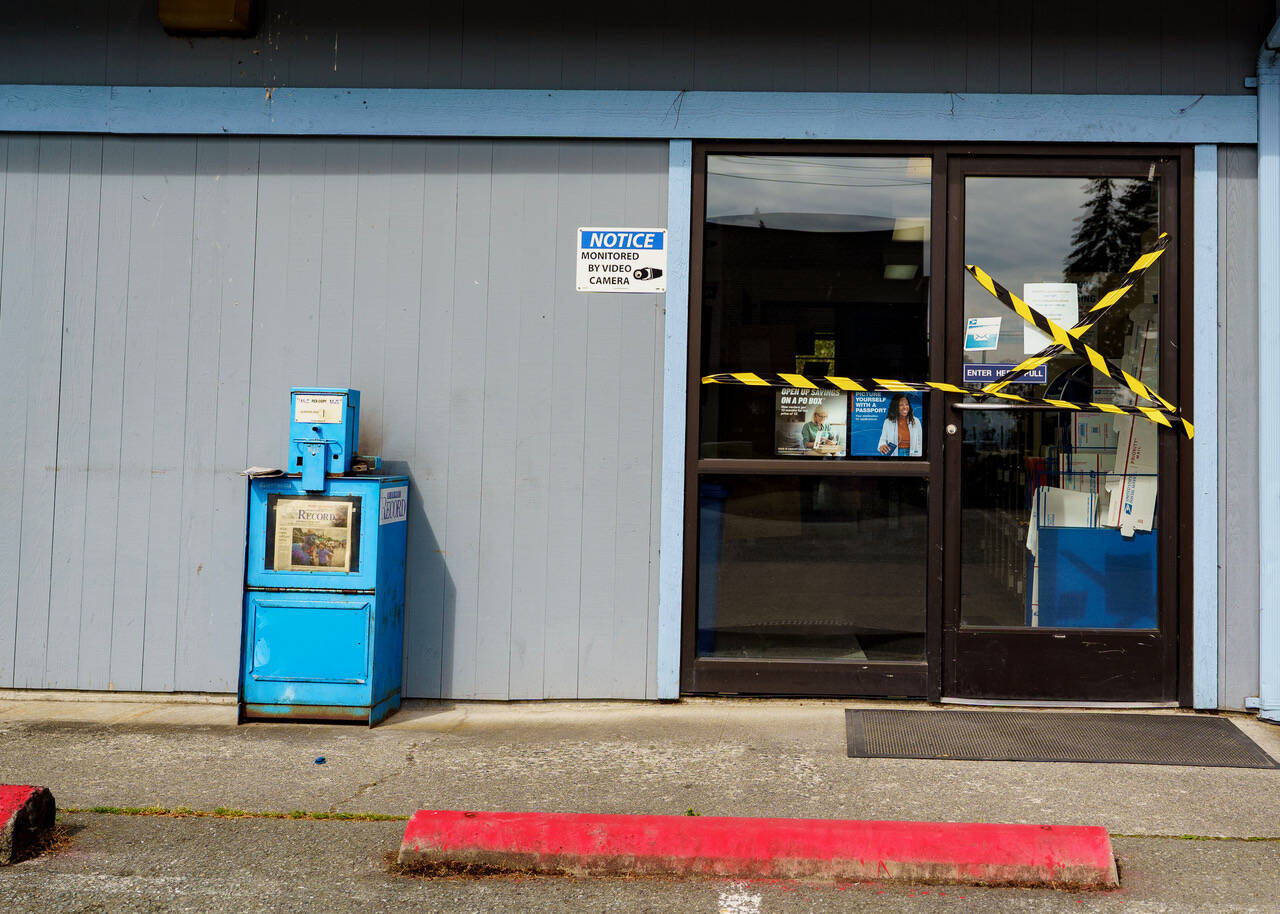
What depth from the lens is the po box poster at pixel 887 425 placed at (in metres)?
5.31

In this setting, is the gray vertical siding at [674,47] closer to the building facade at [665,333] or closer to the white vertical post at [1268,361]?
the building facade at [665,333]

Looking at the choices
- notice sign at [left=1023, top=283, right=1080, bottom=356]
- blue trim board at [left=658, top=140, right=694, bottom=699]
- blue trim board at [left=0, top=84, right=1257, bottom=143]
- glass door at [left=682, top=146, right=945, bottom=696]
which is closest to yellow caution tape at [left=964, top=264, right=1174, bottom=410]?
notice sign at [left=1023, top=283, right=1080, bottom=356]

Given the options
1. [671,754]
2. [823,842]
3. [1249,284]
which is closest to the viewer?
[823,842]

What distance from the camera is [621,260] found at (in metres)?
5.36

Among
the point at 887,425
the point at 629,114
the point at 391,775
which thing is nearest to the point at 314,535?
the point at 391,775

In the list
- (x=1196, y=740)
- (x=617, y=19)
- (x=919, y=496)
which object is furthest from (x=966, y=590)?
(x=617, y=19)

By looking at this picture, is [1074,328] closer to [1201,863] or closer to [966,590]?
[966,590]

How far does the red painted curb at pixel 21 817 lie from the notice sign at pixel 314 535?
1.49m

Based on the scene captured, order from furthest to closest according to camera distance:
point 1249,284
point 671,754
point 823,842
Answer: point 1249,284
point 671,754
point 823,842

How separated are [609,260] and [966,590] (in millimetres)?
2541

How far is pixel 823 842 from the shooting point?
343cm

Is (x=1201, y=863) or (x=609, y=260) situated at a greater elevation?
(x=609, y=260)

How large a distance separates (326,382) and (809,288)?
2.61 m

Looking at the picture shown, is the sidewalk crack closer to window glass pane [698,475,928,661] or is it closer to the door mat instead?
window glass pane [698,475,928,661]
